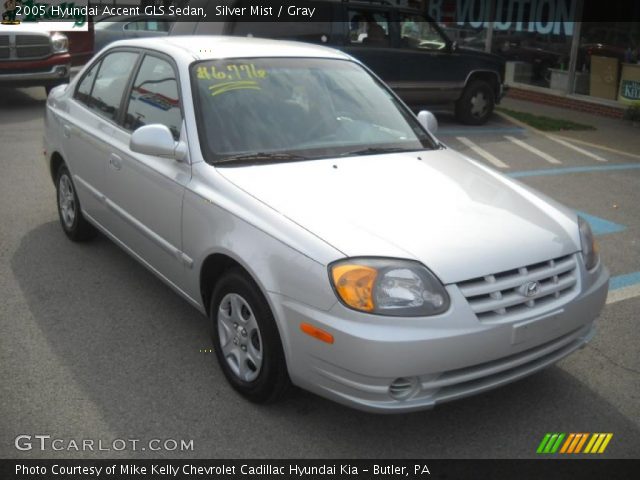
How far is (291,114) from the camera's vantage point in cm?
401

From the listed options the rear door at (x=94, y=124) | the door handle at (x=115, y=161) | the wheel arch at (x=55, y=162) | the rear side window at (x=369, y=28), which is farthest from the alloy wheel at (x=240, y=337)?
the rear side window at (x=369, y=28)

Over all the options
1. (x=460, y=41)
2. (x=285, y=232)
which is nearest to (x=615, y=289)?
(x=285, y=232)

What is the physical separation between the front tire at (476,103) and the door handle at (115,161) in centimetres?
827

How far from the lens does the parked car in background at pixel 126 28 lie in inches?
560

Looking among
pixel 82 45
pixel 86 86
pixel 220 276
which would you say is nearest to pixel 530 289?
pixel 220 276

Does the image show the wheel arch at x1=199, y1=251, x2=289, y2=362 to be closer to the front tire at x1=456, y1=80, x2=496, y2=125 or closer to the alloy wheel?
the alloy wheel

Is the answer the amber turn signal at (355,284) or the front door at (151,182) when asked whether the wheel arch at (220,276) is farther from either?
the amber turn signal at (355,284)

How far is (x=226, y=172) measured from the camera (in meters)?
3.56

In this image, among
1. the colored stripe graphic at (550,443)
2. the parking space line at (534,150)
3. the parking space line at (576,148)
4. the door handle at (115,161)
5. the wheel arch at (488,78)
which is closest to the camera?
the colored stripe graphic at (550,443)

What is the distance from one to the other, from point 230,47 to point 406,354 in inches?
95.3

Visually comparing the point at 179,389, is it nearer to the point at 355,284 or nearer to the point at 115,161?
Result: the point at 355,284

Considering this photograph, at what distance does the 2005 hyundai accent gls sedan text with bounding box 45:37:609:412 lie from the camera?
285 centimetres

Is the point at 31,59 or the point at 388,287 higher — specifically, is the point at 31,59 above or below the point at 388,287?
above

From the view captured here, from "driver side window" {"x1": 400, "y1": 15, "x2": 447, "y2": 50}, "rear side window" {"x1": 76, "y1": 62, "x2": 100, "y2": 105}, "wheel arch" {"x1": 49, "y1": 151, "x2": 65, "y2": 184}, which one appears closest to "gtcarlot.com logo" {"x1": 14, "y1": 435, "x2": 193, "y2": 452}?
"rear side window" {"x1": 76, "y1": 62, "x2": 100, "y2": 105}
